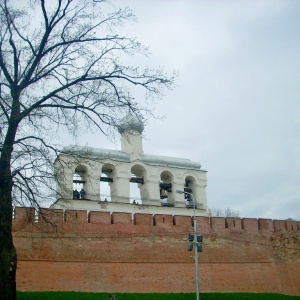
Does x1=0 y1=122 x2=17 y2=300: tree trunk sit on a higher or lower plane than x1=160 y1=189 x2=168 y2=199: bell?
lower

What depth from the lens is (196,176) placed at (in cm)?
2947

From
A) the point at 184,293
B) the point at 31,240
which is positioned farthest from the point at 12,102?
the point at 184,293

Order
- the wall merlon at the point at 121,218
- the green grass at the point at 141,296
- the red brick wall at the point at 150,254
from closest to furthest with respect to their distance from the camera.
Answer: the green grass at the point at 141,296
the red brick wall at the point at 150,254
the wall merlon at the point at 121,218

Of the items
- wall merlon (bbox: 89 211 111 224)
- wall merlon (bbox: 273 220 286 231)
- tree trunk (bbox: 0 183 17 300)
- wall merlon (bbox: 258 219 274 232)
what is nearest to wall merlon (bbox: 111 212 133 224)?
wall merlon (bbox: 89 211 111 224)

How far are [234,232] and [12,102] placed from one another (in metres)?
13.0

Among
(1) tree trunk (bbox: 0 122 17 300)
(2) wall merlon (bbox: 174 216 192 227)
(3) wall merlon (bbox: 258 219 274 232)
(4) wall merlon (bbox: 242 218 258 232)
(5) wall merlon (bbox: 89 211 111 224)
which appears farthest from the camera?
(3) wall merlon (bbox: 258 219 274 232)

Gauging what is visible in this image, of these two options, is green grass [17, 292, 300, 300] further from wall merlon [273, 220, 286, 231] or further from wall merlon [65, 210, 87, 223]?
wall merlon [273, 220, 286, 231]

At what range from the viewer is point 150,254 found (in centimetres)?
1933

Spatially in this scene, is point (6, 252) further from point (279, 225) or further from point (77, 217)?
point (279, 225)

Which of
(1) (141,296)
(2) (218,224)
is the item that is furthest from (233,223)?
(1) (141,296)

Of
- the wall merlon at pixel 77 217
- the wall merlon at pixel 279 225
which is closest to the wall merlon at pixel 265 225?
the wall merlon at pixel 279 225

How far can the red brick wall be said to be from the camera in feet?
57.7

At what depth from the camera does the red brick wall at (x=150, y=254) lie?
693 inches

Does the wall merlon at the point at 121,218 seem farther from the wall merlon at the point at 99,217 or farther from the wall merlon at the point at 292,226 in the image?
the wall merlon at the point at 292,226
